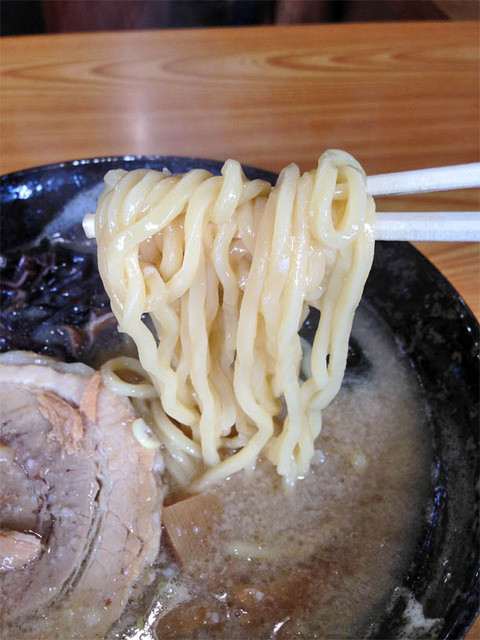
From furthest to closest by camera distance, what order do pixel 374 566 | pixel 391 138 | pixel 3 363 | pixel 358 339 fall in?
1. pixel 391 138
2. pixel 358 339
3. pixel 3 363
4. pixel 374 566

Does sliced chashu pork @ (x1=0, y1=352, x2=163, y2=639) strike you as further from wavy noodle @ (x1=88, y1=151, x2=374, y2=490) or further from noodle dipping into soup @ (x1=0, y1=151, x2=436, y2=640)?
wavy noodle @ (x1=88, y1=151, x2=374, y2=490)

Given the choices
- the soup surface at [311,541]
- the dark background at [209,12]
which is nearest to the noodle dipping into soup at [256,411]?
the soup surface at [311,541]

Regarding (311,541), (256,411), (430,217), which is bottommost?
(311,541)

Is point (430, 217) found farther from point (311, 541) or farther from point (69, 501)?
point (69, 501)

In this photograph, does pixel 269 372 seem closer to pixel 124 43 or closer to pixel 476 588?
pixel 476 588

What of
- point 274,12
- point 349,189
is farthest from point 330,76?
point 349,189

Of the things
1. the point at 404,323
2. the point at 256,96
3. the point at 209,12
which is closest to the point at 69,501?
the point at 404,323

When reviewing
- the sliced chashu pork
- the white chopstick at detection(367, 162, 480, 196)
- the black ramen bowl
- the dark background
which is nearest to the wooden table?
the black ramen bowl
